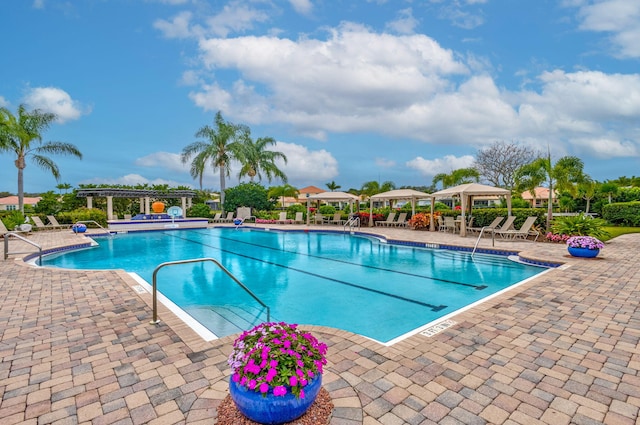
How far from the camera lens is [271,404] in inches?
80.0

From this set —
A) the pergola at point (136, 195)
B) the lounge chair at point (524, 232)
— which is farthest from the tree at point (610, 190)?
the pergola at point (136, 195)

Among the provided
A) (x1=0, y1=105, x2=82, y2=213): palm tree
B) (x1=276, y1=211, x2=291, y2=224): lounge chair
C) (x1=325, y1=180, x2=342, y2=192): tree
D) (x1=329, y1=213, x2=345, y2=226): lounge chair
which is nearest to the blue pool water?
(x1=329, y1=213, x2=345, y2=226): lounge chair

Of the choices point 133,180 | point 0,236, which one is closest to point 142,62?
point 0,236

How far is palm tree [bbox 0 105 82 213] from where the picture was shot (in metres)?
20.0

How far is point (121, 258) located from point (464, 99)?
18.7 metres

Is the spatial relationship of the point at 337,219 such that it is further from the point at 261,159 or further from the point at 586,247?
the point at 586,247

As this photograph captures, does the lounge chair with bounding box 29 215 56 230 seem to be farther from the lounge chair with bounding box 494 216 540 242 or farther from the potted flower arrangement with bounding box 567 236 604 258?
the potted flower arrangement with bounding box 567 236 604 258

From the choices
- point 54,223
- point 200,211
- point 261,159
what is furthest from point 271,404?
point 261,159

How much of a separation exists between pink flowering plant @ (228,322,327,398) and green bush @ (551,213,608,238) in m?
12.2

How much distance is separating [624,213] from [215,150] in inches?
1089

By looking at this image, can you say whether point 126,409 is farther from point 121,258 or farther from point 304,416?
point 121,258

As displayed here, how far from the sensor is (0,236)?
13.1 m

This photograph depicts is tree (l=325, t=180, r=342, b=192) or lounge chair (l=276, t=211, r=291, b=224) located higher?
tree (l=325, t=180, r=342, b=192)

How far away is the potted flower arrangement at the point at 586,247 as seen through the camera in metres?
8.29
